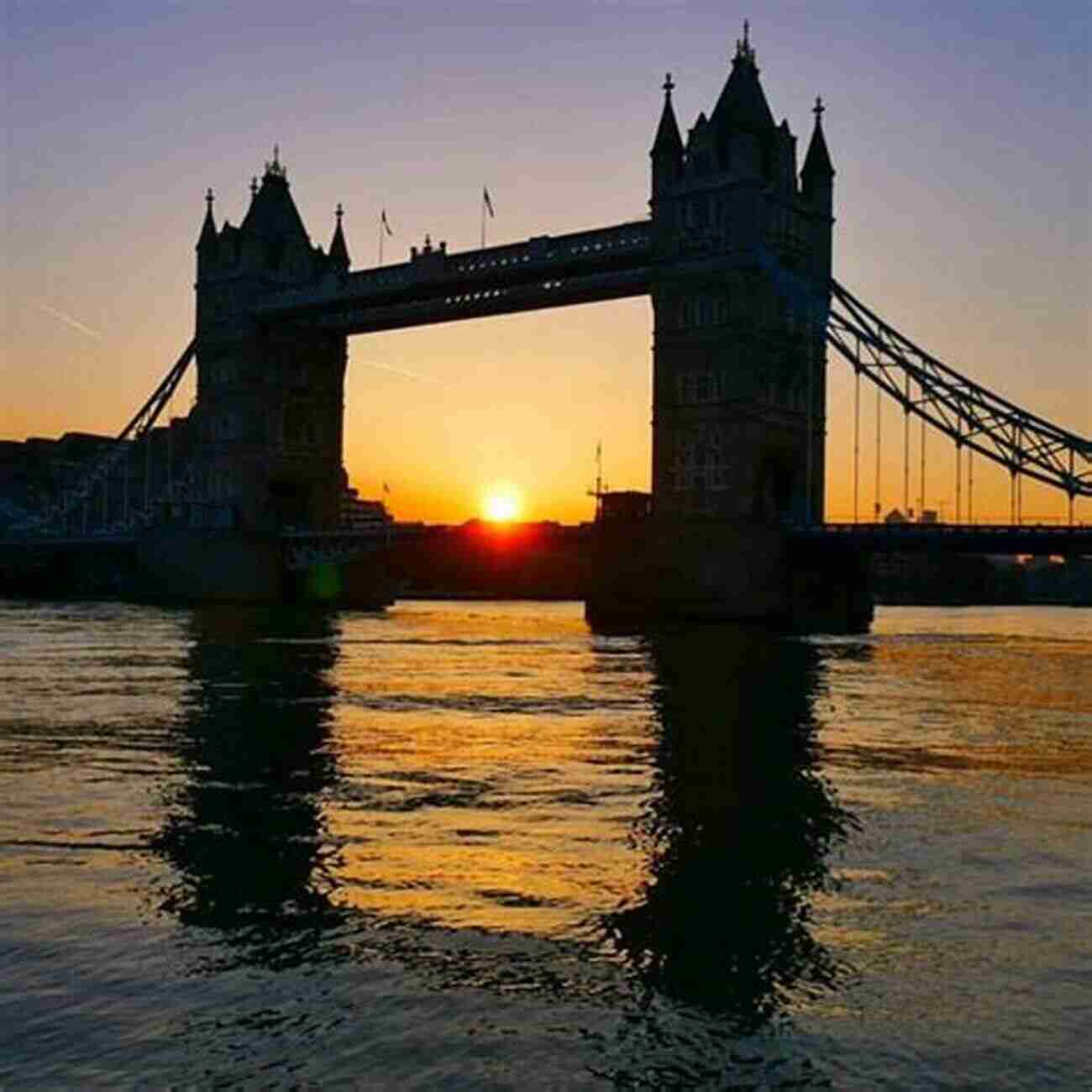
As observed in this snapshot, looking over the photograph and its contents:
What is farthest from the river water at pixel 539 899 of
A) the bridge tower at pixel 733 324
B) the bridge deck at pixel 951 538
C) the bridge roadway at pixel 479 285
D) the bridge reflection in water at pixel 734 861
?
the bridge roadway at pixel 479 285

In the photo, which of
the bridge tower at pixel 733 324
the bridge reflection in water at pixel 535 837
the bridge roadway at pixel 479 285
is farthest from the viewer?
the bridge roadway at pixel 479 285

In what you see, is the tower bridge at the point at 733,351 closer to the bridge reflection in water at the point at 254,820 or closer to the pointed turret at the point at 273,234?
the pointed turret at the point at 273,234

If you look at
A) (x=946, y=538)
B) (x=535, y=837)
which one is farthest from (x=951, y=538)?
(x=535, y=837)

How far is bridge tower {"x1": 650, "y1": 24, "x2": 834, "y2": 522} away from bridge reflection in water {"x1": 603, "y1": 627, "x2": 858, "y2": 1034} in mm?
46511

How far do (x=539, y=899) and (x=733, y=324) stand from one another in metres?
68.6

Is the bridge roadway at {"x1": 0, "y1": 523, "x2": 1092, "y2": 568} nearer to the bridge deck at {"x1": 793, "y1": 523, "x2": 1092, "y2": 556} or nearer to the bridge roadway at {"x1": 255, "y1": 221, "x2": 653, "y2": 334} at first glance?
the bridge deck at {"x1": 793, "y1": 523, "x2": 1092, "y2": 556}

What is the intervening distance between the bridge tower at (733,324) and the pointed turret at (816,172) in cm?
189

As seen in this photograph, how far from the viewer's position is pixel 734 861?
17391 mm

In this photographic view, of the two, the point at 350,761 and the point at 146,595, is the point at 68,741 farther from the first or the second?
the point at 146,595

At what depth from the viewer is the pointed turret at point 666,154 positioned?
3329 inches

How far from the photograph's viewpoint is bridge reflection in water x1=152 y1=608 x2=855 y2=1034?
1302 centimetres

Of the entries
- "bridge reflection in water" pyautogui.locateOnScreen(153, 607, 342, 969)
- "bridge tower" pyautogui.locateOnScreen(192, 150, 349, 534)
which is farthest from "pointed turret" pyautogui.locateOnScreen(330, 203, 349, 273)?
"bridge reflection in water" pyautogui.locateOnScreen(153, 607, 342, 969)

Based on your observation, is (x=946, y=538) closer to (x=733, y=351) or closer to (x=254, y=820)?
(x=733, y=351)

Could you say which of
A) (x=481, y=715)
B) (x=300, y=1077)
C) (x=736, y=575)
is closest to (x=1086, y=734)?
(x=481, y=715)
